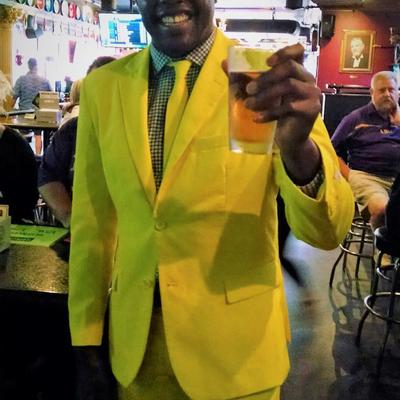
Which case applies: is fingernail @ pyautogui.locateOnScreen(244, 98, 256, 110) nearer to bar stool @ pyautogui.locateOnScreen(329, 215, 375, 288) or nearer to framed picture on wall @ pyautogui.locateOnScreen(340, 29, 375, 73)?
bar stool @ pyautogui.locateOnScreen(329, 215, 375, 288)

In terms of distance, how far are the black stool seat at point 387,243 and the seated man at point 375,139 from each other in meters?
1.61

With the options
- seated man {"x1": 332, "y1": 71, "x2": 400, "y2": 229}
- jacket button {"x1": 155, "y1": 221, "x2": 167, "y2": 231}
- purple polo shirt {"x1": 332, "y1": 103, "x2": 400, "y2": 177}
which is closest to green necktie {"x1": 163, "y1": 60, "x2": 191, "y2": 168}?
jacket button {"x1": 155, "y1": 221, "x2": 167, "y2": 231}

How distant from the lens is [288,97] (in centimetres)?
78

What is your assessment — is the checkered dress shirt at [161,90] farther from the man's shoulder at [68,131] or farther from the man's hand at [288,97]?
the man's shoulder at [68,131]

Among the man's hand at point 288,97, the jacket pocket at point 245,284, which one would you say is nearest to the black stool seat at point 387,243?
the jacket pocket at point 245,284

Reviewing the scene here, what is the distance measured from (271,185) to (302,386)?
Result: 2.15 meters

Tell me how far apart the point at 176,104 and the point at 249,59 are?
0.31 metres

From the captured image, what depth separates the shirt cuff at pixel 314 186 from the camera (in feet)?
2.92

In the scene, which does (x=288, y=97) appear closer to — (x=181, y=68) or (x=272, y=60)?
(x=272, y=60)

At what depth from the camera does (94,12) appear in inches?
551

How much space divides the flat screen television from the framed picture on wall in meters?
3.35

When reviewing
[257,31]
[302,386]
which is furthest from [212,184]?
[257,31]

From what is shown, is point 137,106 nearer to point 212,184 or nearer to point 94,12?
point 212,184

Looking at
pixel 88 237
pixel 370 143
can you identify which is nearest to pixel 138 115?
pixel 88 237
